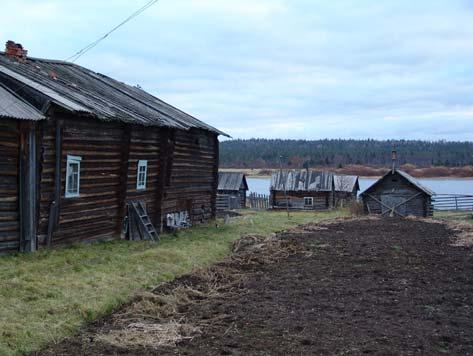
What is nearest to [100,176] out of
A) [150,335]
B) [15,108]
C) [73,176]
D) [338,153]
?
[73,176]

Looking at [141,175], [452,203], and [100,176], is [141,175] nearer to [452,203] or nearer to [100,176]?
[100,176]

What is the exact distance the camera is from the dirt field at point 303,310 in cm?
776

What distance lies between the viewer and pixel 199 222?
80.3ft

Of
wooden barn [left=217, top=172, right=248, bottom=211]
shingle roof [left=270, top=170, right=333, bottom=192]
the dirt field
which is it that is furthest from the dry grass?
wooden barn [left=217, top=172, right=248, bottom=211]

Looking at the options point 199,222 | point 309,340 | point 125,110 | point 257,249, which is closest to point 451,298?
point 309,340

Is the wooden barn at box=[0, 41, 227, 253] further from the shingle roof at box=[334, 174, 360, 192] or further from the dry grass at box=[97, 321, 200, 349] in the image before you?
the shingle roof at box=[334, 174, 360, 192]

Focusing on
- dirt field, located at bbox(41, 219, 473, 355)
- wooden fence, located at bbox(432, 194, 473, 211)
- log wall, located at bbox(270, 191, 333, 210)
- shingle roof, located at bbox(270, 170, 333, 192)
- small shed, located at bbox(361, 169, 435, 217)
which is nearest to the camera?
dirt field, located at bbox(41, 219, 473, 355)

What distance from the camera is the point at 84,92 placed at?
696 inches

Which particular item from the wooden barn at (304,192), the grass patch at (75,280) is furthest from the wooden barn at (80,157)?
the wooden barn at (304,192)

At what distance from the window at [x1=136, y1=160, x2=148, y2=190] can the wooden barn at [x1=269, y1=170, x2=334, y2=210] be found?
2966cm

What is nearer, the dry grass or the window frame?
the dry grass

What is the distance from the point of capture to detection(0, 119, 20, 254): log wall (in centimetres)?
1313

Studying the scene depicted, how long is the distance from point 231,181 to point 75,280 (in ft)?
137

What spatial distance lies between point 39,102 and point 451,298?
10.3 metres
